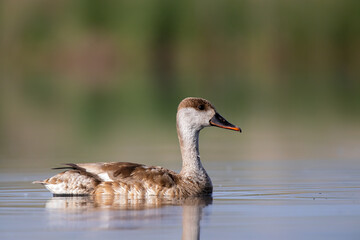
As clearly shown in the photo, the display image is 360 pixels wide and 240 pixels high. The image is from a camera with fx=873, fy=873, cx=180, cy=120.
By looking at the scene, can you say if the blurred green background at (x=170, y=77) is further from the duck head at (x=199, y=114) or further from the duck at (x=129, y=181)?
the duck at (x=129, y=181)

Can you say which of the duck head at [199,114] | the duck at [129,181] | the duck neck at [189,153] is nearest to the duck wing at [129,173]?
the duck at [129,181]

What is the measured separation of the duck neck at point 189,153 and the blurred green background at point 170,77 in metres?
3.06

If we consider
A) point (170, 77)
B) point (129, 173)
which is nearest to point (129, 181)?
point (129, 173)

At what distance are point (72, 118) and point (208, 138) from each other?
553cm

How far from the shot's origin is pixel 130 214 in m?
9.20

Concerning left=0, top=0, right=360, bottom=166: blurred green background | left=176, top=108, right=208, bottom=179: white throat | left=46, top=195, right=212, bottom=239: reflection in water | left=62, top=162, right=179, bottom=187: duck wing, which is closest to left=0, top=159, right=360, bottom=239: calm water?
left=46, top=195, right=212, bottom=239: reflection in water

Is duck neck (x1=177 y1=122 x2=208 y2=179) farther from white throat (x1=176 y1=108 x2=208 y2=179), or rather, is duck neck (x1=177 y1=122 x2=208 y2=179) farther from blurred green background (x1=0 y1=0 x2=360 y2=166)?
blurred green background (x1=0 y1=0 x2=360 y2=166)

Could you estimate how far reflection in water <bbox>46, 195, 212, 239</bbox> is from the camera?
8.47m

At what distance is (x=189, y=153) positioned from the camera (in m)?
11.2

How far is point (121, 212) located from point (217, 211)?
103 centimetres

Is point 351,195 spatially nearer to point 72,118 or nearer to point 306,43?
point 72,118

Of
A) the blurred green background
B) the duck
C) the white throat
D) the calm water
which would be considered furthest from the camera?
the blurred green background

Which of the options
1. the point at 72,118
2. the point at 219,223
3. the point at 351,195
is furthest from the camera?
the point at 72,118

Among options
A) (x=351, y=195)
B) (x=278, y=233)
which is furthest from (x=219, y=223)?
(x=351, y=195)
